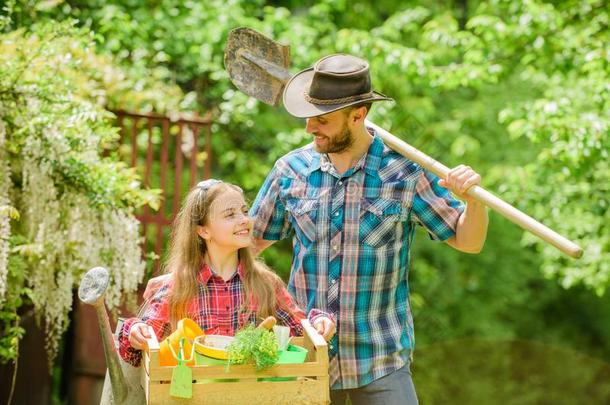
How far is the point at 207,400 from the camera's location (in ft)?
8.27

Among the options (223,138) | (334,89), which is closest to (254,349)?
(334,89)

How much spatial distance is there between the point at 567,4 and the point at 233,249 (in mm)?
3853

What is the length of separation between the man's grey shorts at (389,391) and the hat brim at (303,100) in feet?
2.65

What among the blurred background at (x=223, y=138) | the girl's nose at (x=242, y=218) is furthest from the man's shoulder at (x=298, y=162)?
the blurred background at (x=223, y=138)

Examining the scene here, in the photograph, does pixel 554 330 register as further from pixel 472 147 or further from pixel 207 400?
pixel 207 400

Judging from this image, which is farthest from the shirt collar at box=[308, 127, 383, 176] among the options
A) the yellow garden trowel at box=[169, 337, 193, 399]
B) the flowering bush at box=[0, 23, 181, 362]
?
the flowering bush at box=[0, 23, 181, 362]

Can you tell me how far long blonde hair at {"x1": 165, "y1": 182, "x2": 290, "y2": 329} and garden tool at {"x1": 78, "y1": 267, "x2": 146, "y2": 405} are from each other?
0.19 m

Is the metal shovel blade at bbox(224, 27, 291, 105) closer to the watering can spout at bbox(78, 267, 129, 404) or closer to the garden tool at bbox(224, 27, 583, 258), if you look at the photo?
the garden tool at bbox(224, 27, 583, 258)

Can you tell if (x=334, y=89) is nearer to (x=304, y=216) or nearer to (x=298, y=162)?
(x=298, y=162)

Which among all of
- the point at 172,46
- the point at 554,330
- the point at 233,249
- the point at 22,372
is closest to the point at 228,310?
the point at 233,249

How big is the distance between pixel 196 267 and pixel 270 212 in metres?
0.40

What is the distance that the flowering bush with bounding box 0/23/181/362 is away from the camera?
13.8 feet

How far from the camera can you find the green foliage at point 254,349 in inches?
98.7

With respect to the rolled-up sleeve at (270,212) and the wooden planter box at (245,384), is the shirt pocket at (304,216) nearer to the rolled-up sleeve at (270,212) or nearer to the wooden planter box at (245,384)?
the rolled-up sleeve at (270,212)
